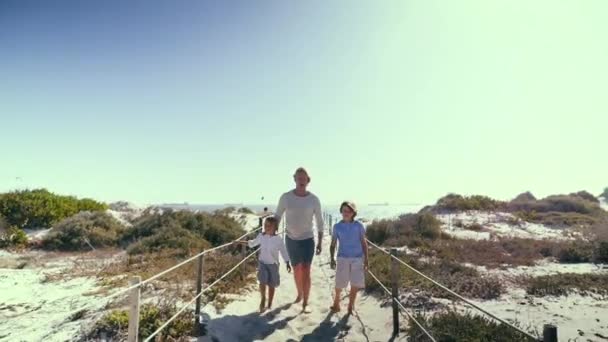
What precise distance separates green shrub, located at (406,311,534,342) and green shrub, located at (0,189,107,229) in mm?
18178

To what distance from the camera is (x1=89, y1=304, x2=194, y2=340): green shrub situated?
5.46 m

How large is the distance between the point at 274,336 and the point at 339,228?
1.86 m

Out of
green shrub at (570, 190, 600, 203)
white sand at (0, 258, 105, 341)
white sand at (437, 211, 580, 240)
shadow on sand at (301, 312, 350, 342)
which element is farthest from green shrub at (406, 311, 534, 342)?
green shrub at (570, 190, 600, 203)

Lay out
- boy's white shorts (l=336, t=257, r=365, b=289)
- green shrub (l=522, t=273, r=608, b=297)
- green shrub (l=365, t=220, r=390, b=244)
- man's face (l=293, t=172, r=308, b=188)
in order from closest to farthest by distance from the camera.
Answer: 1. boy's white shorts (l=336, t=257, r=365, b=289)
2. man's face (l=293, t=172, r=308, b=188)
3. green shrub (l=522, t=273, r=608, b=297)
4. green shrub (l=365, t=220, r=390, b=244)

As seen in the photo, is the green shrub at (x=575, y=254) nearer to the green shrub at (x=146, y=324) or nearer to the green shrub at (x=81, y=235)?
the green shrub at (x=146, y=324)

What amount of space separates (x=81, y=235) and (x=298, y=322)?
12.5 m

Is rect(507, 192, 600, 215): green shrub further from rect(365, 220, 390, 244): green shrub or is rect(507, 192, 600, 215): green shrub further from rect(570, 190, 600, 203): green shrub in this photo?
rect(365, 220, 390, 244): green shrub

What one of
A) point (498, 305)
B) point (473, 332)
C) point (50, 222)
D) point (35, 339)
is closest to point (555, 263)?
point (498, 305)

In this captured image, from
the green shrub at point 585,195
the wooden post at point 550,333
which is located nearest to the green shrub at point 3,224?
the wooden post at point 550,333

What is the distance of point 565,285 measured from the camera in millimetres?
9055

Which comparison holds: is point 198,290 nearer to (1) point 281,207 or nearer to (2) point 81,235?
(1) point 281,207

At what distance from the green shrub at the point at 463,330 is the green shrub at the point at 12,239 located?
50.2 ft

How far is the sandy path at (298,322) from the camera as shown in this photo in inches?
232

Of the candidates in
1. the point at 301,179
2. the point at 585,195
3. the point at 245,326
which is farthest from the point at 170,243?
the point at 585,195
